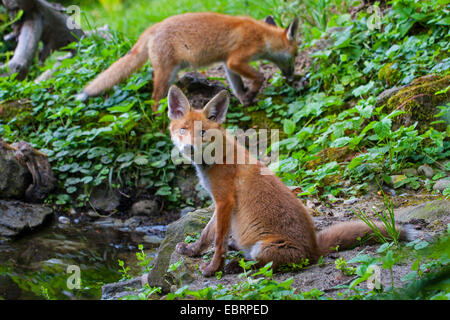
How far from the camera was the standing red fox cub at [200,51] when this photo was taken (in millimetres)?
7477

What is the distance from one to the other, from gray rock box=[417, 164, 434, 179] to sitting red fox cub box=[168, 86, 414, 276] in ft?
5.55

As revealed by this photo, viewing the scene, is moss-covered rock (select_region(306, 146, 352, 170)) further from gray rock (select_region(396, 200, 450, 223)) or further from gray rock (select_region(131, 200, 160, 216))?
gray rock (select_region(131, 200, 160, 216))

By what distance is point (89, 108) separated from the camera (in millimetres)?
7895

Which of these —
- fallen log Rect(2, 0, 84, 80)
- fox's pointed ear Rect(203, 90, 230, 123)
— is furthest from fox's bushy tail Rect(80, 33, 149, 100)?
fox's pointed ear Rect(203, 90, 230, 123)

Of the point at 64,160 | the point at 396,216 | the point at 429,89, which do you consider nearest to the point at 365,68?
the point at 429,89

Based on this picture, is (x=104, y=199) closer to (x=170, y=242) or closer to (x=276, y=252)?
(x=170, y=242)

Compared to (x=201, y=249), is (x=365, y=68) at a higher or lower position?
higher

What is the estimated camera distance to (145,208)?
693 cm

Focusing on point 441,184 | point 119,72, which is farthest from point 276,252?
point 119,72

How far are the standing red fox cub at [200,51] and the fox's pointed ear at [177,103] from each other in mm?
3464

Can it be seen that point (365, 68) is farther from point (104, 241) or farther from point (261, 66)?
point (104, 241)

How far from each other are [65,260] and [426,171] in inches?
172

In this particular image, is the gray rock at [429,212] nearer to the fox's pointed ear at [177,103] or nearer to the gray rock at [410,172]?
the gray rock at [410,172]
